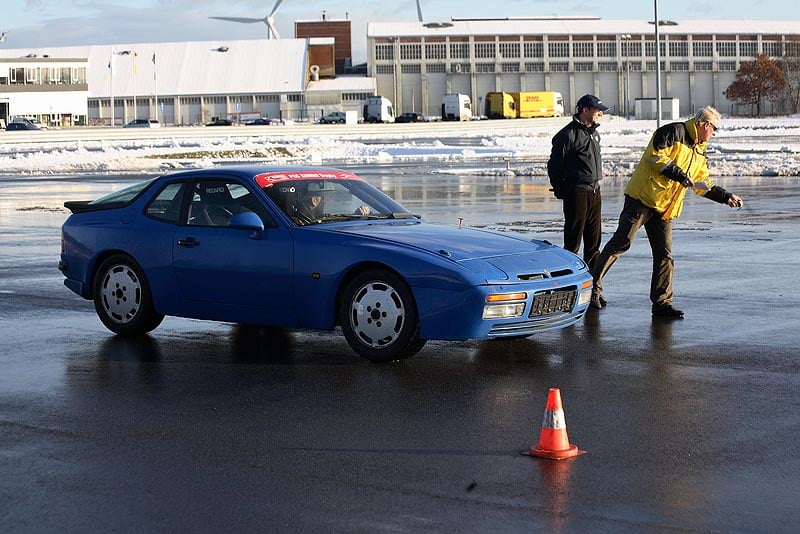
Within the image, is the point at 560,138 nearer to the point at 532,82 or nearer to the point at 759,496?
the point at 759,496

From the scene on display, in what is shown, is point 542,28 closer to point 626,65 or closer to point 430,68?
point 626,65

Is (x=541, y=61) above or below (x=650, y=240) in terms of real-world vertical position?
above

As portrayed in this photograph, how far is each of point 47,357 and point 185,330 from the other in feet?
5.11

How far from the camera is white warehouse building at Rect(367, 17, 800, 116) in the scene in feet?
447

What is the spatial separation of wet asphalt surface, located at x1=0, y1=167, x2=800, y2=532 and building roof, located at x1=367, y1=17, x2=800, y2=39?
125976 mm

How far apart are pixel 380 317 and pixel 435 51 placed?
130 meters

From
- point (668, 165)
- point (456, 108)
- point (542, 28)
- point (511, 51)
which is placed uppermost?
point (542, 28)

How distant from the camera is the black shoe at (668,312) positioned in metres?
11.0

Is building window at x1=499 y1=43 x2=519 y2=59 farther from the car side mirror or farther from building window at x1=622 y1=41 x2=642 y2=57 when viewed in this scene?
the car side mirror

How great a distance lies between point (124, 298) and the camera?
10.5m

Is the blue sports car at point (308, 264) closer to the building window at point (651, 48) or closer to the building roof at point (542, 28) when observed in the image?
the building roof at point (542, 28)

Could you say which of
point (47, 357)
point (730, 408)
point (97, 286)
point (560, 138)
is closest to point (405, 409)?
point (730, 408)

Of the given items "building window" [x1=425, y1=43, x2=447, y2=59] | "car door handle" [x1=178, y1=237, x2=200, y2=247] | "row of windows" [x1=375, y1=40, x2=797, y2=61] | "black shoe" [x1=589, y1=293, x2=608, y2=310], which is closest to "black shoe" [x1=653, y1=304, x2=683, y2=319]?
"black shoe" [x1=589, y1=293, x2=608, y2=310]

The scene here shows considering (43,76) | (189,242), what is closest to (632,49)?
(43,76)
